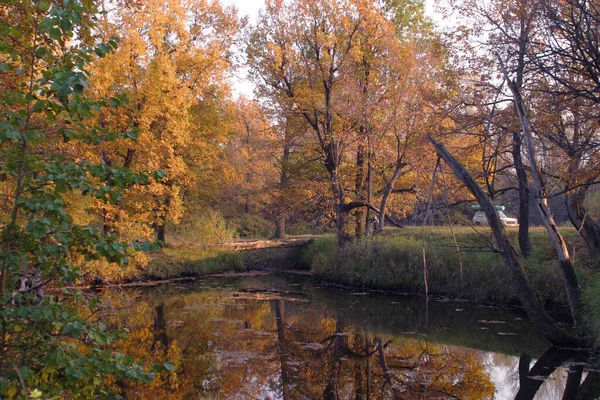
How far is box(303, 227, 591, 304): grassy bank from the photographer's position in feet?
43.7

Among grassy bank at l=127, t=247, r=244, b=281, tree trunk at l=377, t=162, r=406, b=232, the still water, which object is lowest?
the still water

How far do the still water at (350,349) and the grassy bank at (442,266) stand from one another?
2.00 ft

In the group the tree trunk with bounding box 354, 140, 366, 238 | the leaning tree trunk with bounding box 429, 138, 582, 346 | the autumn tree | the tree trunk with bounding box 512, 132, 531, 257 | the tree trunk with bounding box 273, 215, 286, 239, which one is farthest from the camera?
the tree trunk with bounding box 273, 215, 286, 239

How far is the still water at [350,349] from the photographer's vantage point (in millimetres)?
7715

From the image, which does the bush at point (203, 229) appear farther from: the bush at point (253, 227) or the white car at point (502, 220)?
the white car at point (502, 220)

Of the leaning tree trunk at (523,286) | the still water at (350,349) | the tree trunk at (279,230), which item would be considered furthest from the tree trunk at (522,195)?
the tree trunk at (279,230)

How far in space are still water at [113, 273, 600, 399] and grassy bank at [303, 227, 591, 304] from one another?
609 millimetres

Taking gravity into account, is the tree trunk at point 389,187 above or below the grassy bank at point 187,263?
above

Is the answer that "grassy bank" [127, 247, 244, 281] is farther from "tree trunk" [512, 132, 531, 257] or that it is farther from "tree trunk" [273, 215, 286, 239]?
"tree trunk" [512, 132, 531, 257]

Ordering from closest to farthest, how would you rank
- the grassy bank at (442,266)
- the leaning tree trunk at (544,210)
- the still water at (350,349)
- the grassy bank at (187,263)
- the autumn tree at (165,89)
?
the still water at (350,349)
the leaning tree trunk at (544,210)
the grassy bank at (442,266)
the autumn tree at (165,89)
the grassy bank at (187,263)

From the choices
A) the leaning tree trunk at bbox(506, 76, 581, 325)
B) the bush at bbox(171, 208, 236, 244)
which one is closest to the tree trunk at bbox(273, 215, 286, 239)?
the bush at bbox(171, 208, 236, 244)

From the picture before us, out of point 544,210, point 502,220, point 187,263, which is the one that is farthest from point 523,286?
point 502,220

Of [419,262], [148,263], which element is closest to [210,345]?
[419,262]

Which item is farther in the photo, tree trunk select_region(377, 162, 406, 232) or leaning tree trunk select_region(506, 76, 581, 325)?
tree trunk select_region(377, 162, 406, 232)
